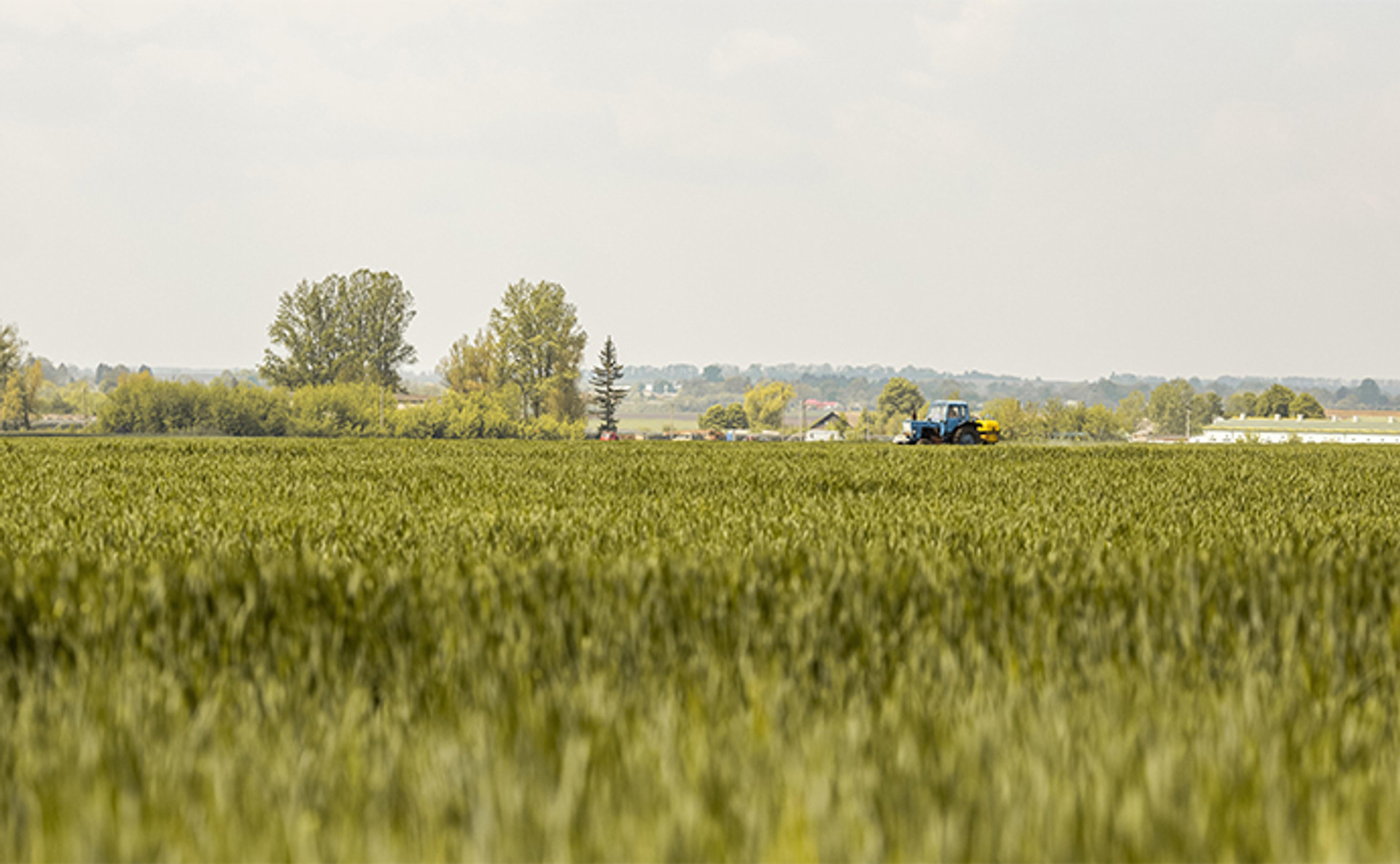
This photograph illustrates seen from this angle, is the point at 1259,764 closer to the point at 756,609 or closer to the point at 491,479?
the point at 756,609

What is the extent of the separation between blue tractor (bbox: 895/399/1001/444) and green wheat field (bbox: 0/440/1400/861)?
39.0m

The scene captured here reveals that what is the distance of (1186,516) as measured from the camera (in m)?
11.2

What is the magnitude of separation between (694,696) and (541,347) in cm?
11942

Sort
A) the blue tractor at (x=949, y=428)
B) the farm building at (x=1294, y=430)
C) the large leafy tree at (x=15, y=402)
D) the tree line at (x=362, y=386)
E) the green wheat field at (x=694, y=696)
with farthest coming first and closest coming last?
the farm building at (x=1294, y=430) < the large leafy tree at (x=15, y=402) < the tree line at (x=362, y=386) < the blue tractor at (x=949, y=428) < the green wheat field at (x=694, y=696)

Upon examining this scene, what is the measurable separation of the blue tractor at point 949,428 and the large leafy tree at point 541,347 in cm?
7657

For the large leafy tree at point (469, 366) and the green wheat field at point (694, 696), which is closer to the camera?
the green wheat field at point (694, 696)

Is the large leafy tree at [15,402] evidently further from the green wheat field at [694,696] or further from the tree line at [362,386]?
the green wheat field at [694,696]

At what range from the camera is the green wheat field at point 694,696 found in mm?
2379

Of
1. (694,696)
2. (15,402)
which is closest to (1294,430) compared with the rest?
(15,402)

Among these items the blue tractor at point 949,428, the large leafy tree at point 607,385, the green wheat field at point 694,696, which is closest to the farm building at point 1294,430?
the large leafy tree at point 607,385

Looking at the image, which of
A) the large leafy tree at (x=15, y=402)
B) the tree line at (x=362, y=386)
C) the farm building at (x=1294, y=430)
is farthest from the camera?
the farm building at (x=1294, y=430)

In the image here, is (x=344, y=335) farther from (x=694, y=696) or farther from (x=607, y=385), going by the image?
(x=694, y=696)

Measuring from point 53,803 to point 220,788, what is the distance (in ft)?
1.37

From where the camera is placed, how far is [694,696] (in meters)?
3.41
